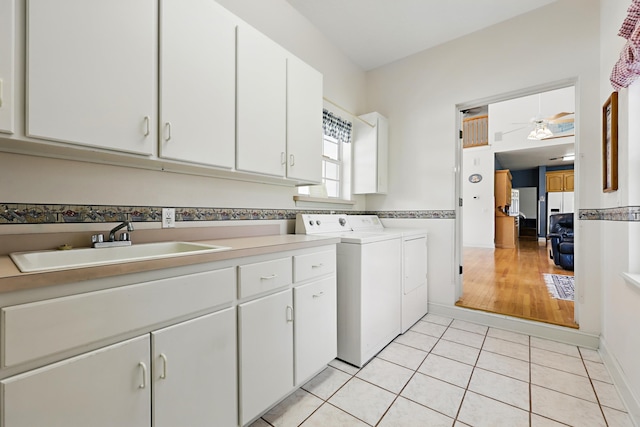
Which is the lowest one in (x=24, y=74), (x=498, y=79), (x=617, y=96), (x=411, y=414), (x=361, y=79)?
(x=411, y=414)

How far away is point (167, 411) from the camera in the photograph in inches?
39.9

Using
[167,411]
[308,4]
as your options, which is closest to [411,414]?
[167,411]

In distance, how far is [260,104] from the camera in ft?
5.77

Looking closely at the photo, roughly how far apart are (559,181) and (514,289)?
337 inches

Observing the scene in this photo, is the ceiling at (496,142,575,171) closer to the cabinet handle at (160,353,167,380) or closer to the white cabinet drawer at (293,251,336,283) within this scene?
the white cabinet drawer at (293,251,336,283)

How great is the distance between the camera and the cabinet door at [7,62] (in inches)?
35.8

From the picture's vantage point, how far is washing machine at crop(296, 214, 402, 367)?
75.2 inches

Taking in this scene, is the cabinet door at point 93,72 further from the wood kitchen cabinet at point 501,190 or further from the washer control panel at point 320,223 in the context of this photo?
the wood kitchen cabinet at point 501,190

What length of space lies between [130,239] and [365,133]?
8.14 ft

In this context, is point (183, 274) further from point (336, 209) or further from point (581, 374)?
point (581, 374)

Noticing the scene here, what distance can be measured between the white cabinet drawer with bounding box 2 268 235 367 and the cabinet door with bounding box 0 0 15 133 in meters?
0.64

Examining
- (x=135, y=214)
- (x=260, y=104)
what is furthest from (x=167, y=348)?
(x=260, y=104)

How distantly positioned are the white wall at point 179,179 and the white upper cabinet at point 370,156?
36 cm

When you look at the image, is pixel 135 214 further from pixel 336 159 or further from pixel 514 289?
pixel 514 289
